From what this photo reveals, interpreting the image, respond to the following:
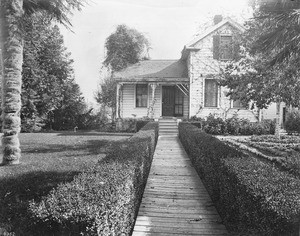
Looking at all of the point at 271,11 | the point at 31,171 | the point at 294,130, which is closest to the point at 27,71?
the point at 31,171

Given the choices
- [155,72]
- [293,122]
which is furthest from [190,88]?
[293,122]

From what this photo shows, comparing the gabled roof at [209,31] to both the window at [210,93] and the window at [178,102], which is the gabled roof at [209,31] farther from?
the window at [178,102]

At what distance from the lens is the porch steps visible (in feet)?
57.2

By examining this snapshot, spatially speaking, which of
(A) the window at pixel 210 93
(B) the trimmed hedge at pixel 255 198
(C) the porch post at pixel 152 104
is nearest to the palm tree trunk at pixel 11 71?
(B) the trimmed hedge at pixel 255 198

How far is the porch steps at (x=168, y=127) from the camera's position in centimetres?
1744

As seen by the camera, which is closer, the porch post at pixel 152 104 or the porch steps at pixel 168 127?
the porch steps at pixel 168 127

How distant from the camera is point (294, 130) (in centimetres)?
1691

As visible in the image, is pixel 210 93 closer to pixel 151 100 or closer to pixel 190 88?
pixel 190 88

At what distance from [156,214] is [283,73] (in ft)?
23.4

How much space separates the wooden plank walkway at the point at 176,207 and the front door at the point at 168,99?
43.9ft

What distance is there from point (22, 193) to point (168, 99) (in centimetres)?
1720

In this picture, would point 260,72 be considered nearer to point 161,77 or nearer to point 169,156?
point 169,156

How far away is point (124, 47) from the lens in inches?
950

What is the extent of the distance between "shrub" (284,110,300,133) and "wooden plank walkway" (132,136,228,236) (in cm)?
1233
